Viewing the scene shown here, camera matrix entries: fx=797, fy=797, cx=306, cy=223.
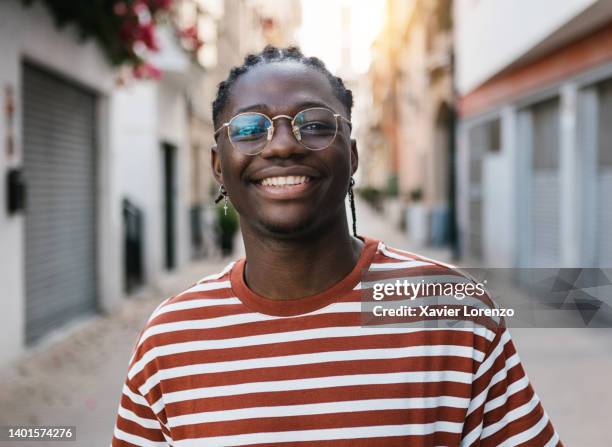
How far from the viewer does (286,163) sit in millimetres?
1664

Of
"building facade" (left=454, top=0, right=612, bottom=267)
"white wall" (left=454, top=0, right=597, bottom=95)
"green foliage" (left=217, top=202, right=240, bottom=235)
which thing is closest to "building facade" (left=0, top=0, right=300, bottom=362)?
"green foliage" (left=217, top=202, right=240, bottom=235)

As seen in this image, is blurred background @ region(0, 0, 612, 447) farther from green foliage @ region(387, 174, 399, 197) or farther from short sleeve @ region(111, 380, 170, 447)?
green foliage @ region(387, 174, 399, 197)

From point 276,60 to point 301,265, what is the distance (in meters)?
0.45

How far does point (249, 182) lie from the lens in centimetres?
170

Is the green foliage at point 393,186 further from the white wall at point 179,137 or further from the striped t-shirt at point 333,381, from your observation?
the striped t-shirt at point 333,381

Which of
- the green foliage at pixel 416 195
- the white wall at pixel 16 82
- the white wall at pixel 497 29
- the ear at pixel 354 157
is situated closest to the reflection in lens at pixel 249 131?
the ear at pixel 354 157

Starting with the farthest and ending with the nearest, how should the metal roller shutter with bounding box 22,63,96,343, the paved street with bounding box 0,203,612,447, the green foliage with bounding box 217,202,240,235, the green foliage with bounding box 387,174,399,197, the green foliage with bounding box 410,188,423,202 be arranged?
the green foliage with bounding box 387,174,399,197 < the green foliage with bounding box 410,188,423,202 < the green foliage with bounding box 217,202,240,235 < the metal roller shutter with bounding box 22,63,96,343 < the paved street with bounding box 0,203,612,447

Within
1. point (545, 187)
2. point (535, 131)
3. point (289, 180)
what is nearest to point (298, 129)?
point (289, 180)

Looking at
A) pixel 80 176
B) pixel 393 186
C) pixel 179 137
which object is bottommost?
pixel 80 176

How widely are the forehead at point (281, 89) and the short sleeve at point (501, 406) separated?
2.04 feet

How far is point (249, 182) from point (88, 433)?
4140 mm

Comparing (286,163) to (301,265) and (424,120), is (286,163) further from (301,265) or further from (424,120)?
(424,120)

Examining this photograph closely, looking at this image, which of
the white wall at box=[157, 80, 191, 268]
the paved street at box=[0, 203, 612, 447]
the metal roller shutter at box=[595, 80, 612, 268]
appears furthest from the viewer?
the white wall at box=[157, 80, 191, 268]

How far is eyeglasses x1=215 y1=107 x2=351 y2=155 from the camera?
5.39ft
